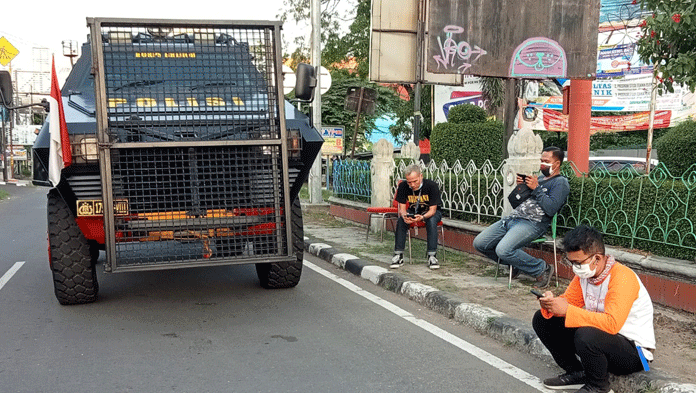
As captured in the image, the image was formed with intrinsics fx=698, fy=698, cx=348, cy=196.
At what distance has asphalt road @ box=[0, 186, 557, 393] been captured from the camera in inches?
175

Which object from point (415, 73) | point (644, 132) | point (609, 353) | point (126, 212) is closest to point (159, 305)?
point (126, 212)

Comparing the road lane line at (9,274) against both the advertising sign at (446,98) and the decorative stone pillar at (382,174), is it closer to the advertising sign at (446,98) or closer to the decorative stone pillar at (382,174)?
the decorative stone pillar at (382,174)

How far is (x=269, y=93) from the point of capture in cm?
627

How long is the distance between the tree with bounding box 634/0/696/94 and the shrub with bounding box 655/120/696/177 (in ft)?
15.3

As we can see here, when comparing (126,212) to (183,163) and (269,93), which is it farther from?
(269,93)

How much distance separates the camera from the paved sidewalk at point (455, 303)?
4.21 metres

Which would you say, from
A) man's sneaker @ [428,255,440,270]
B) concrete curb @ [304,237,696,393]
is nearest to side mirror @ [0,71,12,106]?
concrete curb @ [304,237,696,393]

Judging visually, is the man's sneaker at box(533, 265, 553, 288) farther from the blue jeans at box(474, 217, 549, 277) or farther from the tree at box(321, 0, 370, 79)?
the tree at box(321, 0, 370, 79)

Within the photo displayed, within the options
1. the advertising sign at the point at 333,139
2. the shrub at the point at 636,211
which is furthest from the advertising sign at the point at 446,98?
the shrub at the point at 636,211

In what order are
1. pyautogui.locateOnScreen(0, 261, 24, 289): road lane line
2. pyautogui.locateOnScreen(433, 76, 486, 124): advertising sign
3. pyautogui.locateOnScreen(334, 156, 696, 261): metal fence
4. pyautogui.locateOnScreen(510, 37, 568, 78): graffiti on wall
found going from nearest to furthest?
pyautogui.locateOnScreen(334, 156, 696, 261): metal fence < pyautogui.locateOnScreen(0, 261, 24, 289): road lane line < pyautogui.locateOnScreen(510, 37, 568, 78): graffiti on wall < pyautogui.locateOnScreen(433, 76, 486, 124): advertising sign

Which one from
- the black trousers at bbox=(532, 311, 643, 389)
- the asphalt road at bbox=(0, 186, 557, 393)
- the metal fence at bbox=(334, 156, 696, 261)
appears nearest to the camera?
the black trousers at bbox=(532, 311, 643, 389)

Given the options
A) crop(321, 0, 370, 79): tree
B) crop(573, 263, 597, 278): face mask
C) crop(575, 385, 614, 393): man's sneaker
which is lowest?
crop(575, 385, 614, 393): man's sneaker

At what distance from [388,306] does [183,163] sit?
237cm

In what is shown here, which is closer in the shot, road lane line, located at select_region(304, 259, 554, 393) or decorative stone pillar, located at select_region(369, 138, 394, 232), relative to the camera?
road lane line, located at select_region(304, 259, 554, 393)
